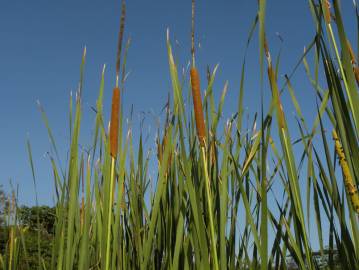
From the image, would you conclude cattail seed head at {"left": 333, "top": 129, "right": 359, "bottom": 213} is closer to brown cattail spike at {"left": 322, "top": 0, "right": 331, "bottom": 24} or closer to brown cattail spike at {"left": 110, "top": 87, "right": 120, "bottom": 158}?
brown cattail spike at {"left": 322, "top": 0, "right": 331, "bottom": 24}

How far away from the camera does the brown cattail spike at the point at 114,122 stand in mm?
1033

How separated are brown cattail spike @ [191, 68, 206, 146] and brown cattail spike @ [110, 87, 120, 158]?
0.19m

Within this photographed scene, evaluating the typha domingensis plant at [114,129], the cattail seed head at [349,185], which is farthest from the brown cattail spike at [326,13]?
the typha domingensis plant at [114,129]

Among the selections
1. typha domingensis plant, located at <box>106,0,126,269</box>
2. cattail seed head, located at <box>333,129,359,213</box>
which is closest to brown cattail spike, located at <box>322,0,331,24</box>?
cattail seed head, located at <box>333,129,359,213</box>

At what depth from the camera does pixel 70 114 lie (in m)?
1.47

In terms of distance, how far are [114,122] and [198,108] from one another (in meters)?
0.21

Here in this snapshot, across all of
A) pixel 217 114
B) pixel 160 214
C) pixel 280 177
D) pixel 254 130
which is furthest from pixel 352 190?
pixel 254 130

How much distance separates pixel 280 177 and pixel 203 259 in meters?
0.54

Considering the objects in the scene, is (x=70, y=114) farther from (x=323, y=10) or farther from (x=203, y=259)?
(x=323, y=10)

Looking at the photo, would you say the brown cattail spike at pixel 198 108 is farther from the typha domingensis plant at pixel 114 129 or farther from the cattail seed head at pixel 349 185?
the cattail seed head at pixel 349 185

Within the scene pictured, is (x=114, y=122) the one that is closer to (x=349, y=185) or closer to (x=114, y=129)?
(x=114, y=129)

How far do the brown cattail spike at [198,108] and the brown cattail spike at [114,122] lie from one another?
0.19 metres

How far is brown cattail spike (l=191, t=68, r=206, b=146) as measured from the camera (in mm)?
1035

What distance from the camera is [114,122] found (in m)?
1.04
